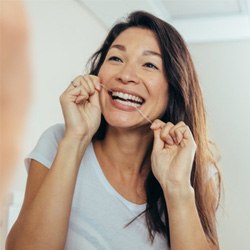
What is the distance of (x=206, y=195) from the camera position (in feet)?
3.98

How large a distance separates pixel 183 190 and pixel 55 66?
1054 mm

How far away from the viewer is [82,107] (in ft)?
3.62

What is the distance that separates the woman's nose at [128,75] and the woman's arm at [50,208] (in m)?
0.22

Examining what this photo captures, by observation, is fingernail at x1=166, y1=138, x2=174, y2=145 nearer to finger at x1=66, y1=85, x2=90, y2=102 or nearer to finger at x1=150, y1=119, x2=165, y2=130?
finger at x1=150, y1=119, x2=165, y2=130

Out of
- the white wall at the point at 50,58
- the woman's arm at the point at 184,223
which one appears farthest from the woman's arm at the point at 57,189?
the white wall at the point at 50,58

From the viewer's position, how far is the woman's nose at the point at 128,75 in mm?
1109

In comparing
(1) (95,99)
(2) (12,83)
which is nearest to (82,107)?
(1) (95,99)

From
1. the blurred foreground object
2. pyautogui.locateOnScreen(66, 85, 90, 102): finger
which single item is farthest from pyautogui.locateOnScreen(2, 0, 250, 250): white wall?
pyautogui.locateOnScreen(66, 85, 90, 102): finger

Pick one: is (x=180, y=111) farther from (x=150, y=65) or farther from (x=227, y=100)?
(x=227, y=100)

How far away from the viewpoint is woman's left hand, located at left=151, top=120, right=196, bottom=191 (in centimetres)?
104

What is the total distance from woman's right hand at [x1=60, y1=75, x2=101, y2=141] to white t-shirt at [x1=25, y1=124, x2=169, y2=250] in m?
0.09

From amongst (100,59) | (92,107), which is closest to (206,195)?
(92,107)

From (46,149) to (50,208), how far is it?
18 cm

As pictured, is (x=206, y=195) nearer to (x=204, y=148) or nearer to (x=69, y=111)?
(x=204, y=148)
